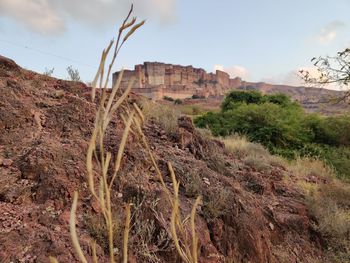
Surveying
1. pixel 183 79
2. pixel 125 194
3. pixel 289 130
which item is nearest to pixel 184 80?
pixel 183 79

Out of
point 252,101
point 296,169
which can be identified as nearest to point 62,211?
point 296,169

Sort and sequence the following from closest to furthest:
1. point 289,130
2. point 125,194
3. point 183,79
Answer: point 125,194 → point 289,130 → point 183,79

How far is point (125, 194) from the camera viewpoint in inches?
128

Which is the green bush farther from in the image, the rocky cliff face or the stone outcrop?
the stone outcrop

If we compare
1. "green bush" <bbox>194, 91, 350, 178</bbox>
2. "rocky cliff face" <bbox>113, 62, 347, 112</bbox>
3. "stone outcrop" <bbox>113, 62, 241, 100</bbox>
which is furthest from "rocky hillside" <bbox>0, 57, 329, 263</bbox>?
"stone outcrop" <bbox>113, 62, 241, 100</bbox>

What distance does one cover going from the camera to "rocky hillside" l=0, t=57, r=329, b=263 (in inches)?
103

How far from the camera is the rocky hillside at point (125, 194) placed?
2623 millimetres

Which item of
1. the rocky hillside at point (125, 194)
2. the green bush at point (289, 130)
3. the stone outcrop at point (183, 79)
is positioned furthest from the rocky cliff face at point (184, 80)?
the rocky hillside at point (125, 194)

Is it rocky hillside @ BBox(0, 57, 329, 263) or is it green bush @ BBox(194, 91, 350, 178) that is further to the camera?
green bush @ BBox(194, 91, 350, 178)

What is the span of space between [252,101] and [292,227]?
16761mm

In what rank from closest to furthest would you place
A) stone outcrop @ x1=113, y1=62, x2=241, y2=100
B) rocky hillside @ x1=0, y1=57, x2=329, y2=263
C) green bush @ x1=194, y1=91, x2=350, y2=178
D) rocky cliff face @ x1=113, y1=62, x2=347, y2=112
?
rocky hillside @ x1=0, y1=57, x2=329, y2=263, green bush @ x1=194, y1=91, x2=350, y2=178, rocky cliff face @ x1=113, y1=62, x2=347, y2=112, stone outcrop @ x1=113, y1=62, x2=241, y2=100

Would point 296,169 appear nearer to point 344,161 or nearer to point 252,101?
point 344,161

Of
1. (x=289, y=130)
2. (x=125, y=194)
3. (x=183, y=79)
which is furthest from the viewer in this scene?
(x=183, y=79)

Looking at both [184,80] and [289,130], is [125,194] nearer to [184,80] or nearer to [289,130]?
[289,130]
